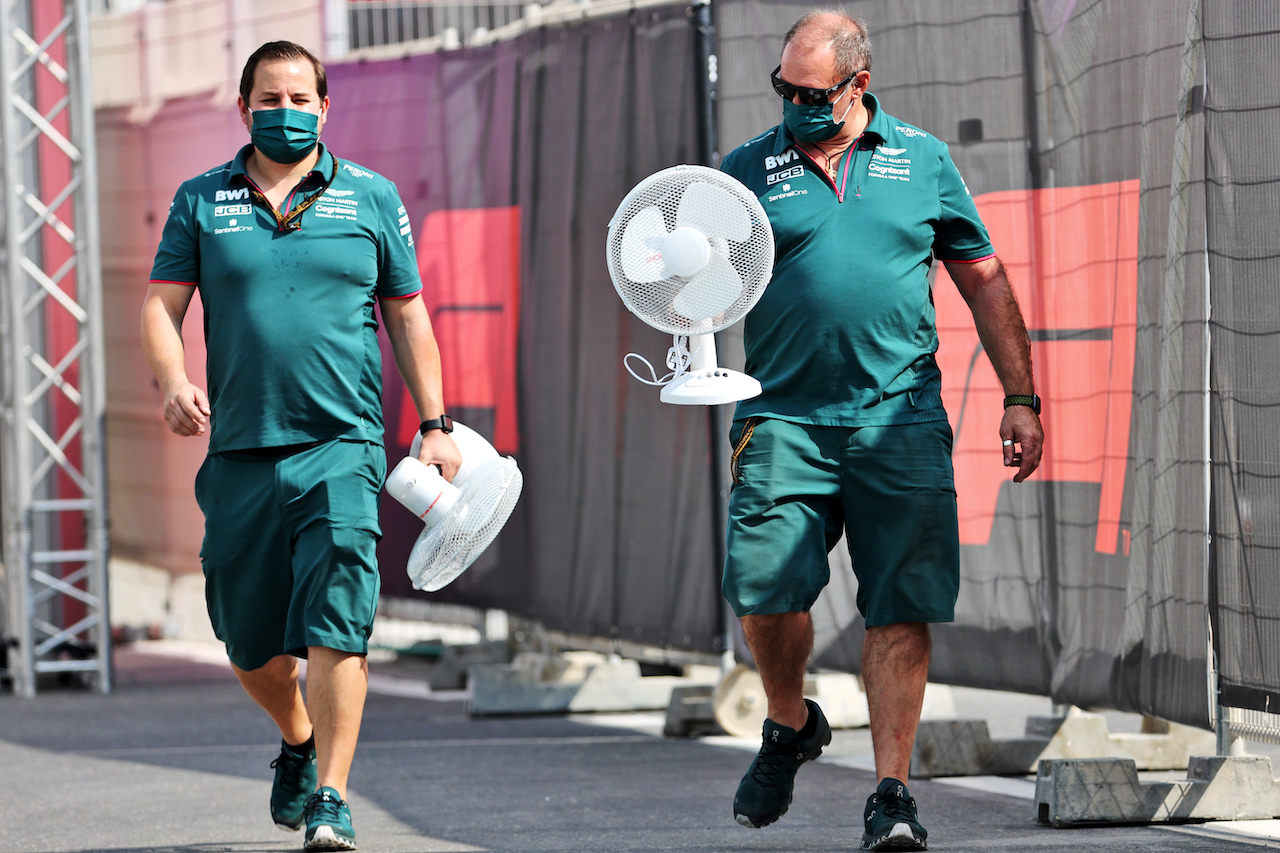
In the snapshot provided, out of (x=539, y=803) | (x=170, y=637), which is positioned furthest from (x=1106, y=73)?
(x=170, y=637)

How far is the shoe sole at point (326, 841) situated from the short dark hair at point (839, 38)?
91.3 inches

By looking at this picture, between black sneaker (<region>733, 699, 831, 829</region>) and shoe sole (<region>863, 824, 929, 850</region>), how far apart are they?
25 cm

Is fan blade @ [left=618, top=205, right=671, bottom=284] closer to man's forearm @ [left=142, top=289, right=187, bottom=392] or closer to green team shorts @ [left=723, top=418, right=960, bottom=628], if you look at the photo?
green team shorts @ [left=723, top=418, right=960, bottom=628]

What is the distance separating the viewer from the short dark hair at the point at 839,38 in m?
4.45

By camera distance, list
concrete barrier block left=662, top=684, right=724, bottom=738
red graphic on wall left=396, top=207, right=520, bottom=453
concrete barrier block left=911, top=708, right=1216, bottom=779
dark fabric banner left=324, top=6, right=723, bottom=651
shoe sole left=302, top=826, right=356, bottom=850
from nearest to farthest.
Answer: shoe sole left=302, top=826, right=356, bottom=850 → concrete barrier block left=911, top=708, right=1216, bottom=779 → concrete barrier block left=662, top=684, right=724, bottom=738 → dark fabric banner left=324, top=6, right=723, bottom=651 → red graphic on wall left=396, top=207, right=520, bottom=453

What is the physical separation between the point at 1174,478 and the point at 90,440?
7.09 metres

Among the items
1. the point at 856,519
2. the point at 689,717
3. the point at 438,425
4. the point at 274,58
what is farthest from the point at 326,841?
the point at 689,717

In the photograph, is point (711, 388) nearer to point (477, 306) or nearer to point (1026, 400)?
point (1026, 400)

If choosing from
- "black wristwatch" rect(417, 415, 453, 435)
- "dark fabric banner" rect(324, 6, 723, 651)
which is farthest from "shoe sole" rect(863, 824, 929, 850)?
"dark fabric banner" rect(324, 6, 723, 651)

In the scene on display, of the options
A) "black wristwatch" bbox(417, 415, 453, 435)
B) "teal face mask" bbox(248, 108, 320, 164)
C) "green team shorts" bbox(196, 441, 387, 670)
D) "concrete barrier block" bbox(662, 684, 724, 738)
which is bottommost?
"concrete barrier block" bbox(662, 684, 724, 738)

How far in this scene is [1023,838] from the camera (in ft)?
15.1

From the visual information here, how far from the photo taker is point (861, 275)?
14.4 ft

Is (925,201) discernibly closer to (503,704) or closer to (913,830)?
(913,830)

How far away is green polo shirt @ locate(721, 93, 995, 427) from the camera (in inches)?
174
